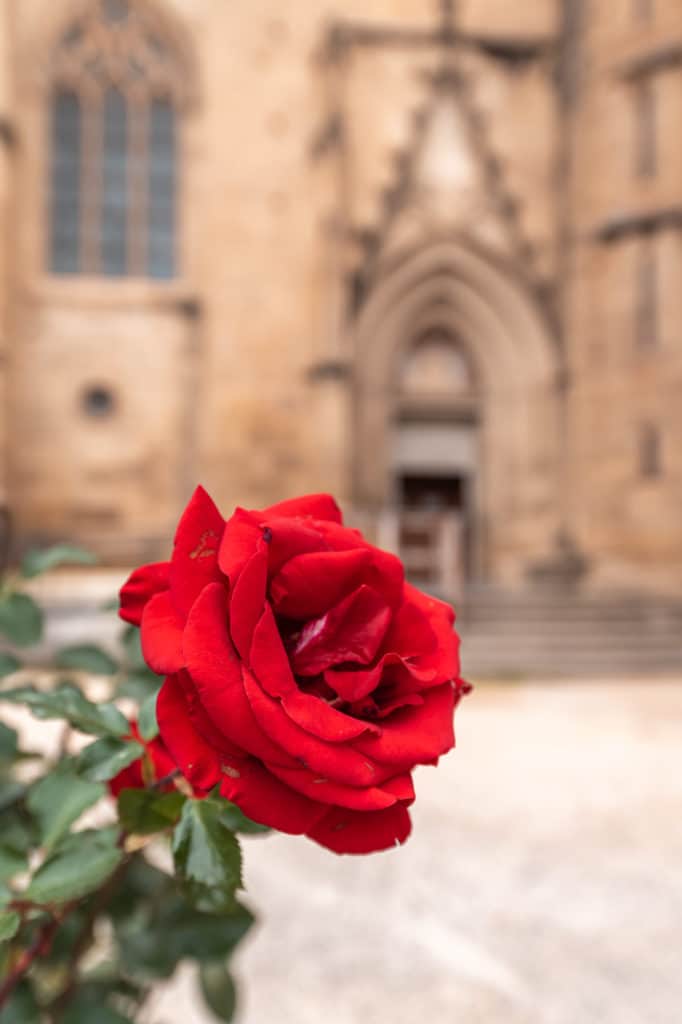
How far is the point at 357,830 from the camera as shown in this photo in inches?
16.9

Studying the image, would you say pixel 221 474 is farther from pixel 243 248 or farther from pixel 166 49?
pixel 166 49

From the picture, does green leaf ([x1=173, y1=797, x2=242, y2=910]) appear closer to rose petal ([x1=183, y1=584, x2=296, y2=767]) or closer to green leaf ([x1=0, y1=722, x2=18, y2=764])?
rose petal ([x1=183, y1=584, x2=296, y2=767])

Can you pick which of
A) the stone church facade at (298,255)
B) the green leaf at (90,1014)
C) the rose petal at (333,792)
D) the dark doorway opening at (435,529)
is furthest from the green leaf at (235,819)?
the stone church facade at (298,255)

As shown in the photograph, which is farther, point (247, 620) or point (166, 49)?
point (166, 49)

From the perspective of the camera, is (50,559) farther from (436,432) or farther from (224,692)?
(436,432)

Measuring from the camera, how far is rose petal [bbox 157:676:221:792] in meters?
0.42

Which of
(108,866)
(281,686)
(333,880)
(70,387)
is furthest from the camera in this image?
(70,387)

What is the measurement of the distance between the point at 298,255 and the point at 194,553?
11.3 meters

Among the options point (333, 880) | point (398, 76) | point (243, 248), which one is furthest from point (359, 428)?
point (333, 880)

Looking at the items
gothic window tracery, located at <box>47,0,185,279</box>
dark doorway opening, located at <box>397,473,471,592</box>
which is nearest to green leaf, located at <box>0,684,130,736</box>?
dark doorway opening, located at <box>397,473,471,592</box>

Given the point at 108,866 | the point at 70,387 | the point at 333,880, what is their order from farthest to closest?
1. the point at 70,387
2. the point at 333,880
3. the point at 108,866

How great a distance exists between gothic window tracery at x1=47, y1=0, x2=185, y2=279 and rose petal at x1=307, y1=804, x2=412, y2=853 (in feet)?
38.2

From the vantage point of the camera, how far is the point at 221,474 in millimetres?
11117

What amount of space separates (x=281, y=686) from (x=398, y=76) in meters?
12.3
